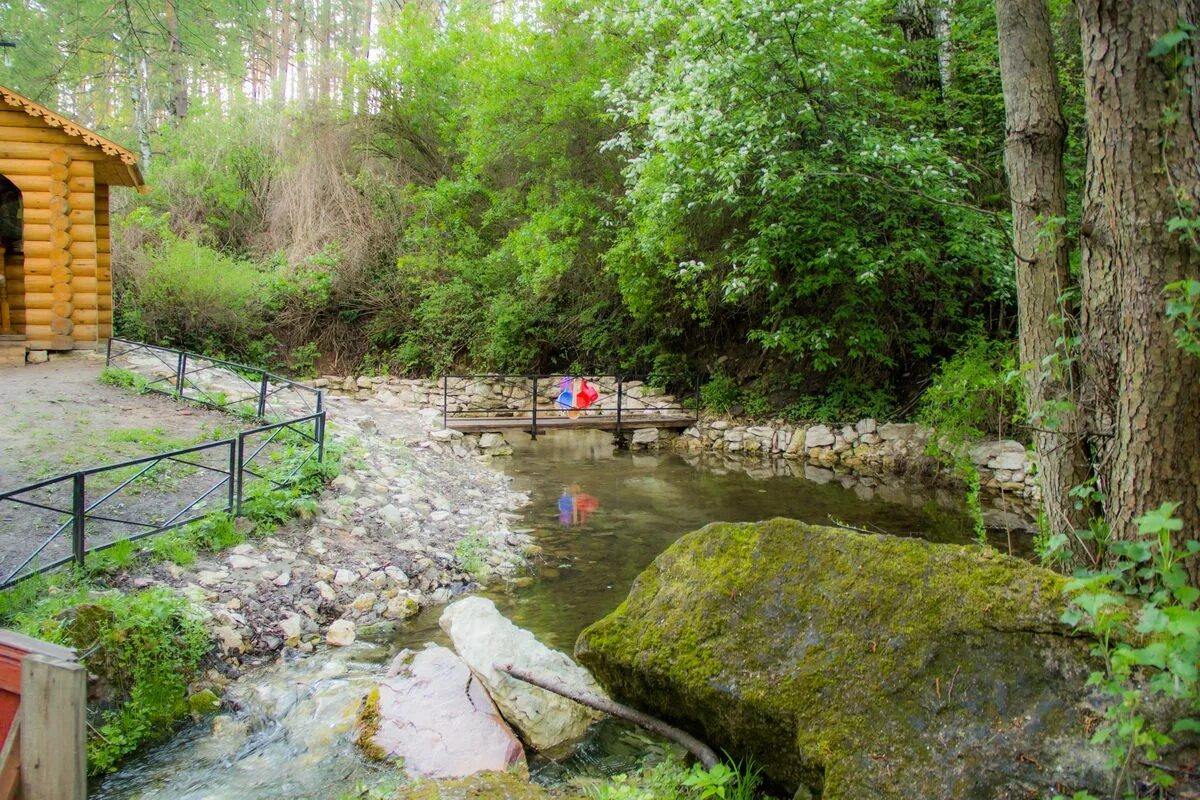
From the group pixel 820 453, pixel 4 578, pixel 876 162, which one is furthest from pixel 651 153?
pixel 4 578

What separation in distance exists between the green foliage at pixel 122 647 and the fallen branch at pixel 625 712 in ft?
6.15

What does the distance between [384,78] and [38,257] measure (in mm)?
9943

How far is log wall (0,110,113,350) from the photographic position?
1208 centimetres

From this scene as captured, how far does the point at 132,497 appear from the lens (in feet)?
21.4

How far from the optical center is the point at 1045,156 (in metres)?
3.83

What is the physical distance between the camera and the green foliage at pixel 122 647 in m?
3.87

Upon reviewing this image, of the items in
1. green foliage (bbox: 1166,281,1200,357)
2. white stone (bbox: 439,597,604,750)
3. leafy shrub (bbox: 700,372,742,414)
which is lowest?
white stone (bbox: 439,597,604,750)

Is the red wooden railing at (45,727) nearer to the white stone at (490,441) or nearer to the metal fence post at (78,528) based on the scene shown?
the metal fence post at (78,528)

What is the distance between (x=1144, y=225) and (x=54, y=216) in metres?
14.6

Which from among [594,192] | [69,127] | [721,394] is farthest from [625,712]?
[69,127]

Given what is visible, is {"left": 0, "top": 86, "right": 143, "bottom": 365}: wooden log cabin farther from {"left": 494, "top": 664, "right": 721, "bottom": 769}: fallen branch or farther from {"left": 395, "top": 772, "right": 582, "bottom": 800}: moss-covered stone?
{"left": 395, "top": 772, "right": 582, "bottom": 800}: moss-covered stone

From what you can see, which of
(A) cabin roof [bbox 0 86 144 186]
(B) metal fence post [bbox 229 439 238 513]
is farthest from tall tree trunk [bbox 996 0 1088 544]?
(A) cabin roof [bbox 0 86 144 186]

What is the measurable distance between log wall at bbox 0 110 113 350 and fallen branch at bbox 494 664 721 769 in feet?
40.2

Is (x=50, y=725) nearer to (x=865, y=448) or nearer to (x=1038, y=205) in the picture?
(x=1038, y=205)
